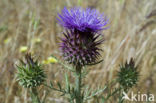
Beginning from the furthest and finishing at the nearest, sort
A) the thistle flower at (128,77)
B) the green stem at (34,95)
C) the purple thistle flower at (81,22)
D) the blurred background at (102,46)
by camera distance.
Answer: the blurred background at (102,46) → the thistle flower at (128,77) → the green stem at (34,95) → the purple thistle flower at (81,22)

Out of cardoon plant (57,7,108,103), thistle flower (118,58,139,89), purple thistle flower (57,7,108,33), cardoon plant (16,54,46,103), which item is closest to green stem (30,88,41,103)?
cardoon plant (16,54,46,103)

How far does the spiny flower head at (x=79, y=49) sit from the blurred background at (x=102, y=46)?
515mm

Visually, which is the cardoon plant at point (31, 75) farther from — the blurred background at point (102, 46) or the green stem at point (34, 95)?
the blurred background at point (102, 46)

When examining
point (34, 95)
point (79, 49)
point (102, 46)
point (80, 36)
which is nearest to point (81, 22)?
point (80, 36)

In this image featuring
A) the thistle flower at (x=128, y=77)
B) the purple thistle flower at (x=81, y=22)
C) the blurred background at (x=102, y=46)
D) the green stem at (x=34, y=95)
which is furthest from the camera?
the blurred background at (x=102, y=46)

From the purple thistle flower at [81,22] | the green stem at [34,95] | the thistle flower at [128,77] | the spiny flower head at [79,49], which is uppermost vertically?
the purple thistle flower at [81,22]

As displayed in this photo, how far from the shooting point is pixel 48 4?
5488 mm

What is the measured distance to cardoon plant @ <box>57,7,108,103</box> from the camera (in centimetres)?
213

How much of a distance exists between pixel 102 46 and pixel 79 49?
0.63 metres

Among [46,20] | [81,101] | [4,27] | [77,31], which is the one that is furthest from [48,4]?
[81,101]

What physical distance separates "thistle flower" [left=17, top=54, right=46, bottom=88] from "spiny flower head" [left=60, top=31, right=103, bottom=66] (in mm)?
374

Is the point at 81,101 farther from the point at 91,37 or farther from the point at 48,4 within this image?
the point at 48,4

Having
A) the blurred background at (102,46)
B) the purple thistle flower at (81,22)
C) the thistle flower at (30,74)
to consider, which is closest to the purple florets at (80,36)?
the purple thistle flower at (81,22)

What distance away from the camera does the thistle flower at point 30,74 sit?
2182mm
